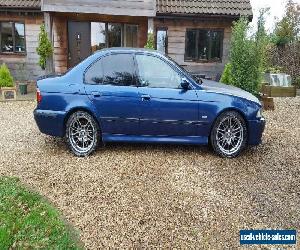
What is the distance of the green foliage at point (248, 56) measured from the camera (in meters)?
10.5

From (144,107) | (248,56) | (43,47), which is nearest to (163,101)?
(144,107)

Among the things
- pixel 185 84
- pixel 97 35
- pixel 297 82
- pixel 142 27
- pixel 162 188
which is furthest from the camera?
pixel 97 35

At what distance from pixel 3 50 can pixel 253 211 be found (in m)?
12.9

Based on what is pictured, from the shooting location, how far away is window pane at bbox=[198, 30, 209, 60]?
47.1 feet

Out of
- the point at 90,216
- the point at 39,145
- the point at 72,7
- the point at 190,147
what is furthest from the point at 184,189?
the point at 72,7

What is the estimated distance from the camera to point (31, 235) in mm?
4113

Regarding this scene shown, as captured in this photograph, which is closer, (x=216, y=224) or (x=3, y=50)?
(x=216, y=224)

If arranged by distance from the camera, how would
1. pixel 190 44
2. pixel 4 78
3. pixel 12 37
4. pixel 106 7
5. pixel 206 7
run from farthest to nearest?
pixel 190 44 → pixel 12 37 → pixel 206 7 → pixel 106 7 → pixel 4 78

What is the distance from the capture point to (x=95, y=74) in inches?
251

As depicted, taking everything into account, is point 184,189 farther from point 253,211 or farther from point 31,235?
point 31,235

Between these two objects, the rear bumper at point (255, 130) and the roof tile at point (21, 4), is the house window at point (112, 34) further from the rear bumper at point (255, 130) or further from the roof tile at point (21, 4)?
the rear bumper at point (255, 130)

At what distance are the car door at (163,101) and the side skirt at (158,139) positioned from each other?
8 centimetres

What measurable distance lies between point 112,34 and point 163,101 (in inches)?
375

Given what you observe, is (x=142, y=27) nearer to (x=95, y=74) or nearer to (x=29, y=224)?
(x=95, y=74)
